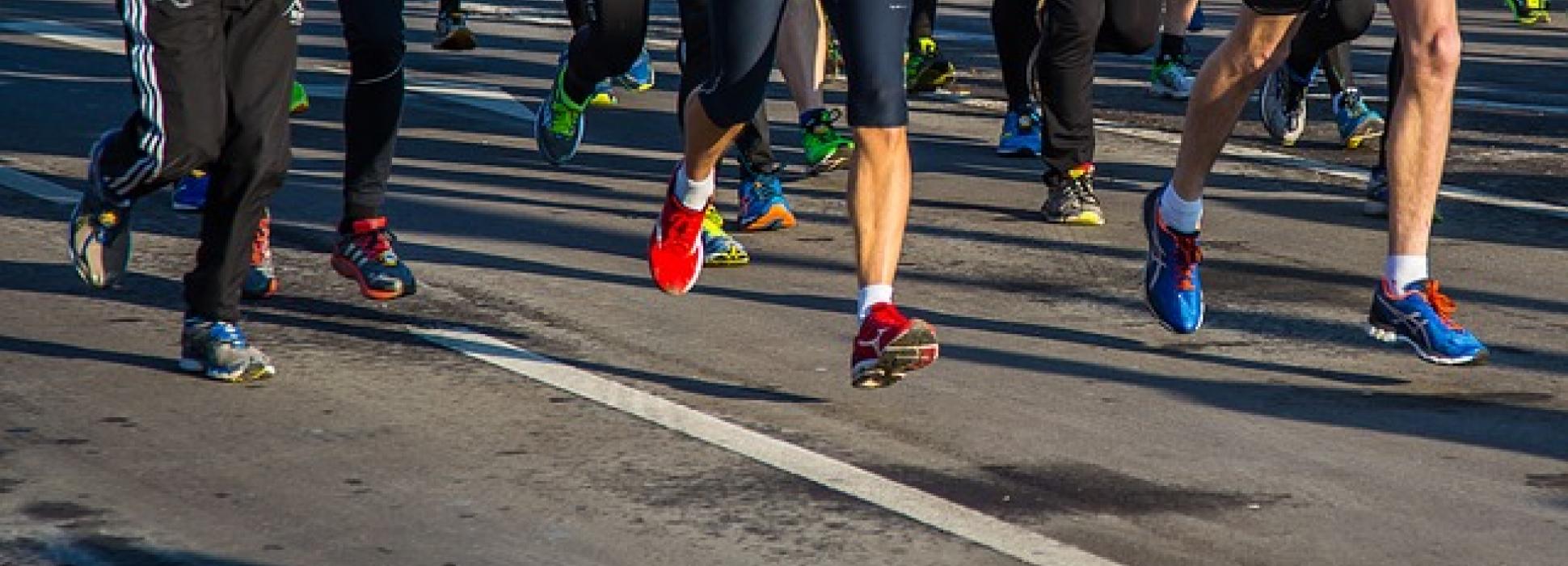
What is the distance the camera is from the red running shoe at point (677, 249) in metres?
7.44

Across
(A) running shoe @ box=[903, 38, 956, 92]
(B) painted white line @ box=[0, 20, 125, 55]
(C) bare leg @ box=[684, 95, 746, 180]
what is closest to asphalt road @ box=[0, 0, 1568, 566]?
(C) bare leg @ box=[684, 95, 746, 180]

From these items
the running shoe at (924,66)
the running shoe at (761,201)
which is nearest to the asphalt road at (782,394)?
the running shoe at (761,201)

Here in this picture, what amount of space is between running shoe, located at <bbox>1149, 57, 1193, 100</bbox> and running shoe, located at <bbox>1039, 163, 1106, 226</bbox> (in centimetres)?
411

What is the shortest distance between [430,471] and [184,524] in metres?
0.62

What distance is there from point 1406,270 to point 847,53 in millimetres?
1692

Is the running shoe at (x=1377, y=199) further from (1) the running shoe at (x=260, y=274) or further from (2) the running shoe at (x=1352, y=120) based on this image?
(1) the running shoe at (x=260, y=274)

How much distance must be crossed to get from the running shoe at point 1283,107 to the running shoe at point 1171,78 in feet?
5.40

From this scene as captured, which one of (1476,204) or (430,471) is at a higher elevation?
(430,471)

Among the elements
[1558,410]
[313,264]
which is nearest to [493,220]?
[313,264]

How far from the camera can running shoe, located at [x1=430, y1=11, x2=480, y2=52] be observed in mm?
15477

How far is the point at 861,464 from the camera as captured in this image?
5.82 m

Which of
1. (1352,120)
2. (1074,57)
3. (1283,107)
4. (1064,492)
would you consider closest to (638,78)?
(1283,107)

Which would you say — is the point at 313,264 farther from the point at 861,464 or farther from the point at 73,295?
the point at 861,464

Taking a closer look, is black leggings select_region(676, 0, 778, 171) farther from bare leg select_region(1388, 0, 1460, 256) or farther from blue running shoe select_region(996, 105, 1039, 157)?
blue running shoe select_region(996, 105, 1039, 157)
